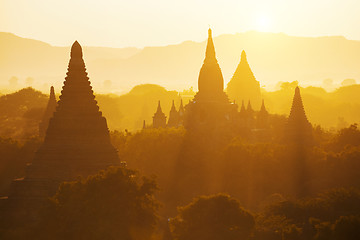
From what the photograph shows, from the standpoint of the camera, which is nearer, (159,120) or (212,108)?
(212,108)

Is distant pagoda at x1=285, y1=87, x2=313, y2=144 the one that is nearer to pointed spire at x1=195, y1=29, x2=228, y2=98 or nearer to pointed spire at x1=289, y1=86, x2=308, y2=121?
pointed spire at x1=289, y1=86, x2=308, y2=121

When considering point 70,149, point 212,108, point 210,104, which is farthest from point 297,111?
point 70,149

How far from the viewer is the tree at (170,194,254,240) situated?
137 ft

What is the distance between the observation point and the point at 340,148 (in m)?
74.2

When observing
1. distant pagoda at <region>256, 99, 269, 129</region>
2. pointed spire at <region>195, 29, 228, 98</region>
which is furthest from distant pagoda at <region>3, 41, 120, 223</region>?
distant pagoda at <region>256, 99, 269, 129</region>

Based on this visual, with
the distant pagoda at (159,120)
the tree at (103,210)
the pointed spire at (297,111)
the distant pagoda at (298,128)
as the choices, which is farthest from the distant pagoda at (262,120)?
the tree at (103,210)

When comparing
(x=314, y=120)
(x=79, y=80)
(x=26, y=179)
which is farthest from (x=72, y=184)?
(x=314, y=120)

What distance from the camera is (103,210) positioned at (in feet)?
137

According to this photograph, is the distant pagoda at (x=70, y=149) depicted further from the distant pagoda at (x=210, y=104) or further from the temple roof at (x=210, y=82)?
the temple roof at (x=210, y=82)

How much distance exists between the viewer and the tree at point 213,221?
41.8 m

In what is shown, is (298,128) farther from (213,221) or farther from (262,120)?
(213,221)

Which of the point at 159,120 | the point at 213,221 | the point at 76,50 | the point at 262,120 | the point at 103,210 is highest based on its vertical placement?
the point at 76,50

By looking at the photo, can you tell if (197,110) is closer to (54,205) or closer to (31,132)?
(31,132)

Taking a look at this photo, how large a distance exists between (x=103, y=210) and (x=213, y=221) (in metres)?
4.96
